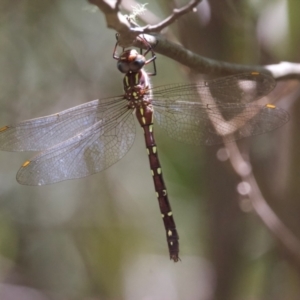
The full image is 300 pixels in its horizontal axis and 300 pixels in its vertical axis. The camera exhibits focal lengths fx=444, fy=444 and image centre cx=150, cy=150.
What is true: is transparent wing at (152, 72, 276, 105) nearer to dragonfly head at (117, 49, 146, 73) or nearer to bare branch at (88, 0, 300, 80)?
bare branch at (88, 0, 300, 80)

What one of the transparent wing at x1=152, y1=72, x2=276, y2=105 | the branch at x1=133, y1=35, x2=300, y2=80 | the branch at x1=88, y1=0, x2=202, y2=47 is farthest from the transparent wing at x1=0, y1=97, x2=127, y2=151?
the branch at x1=88, y1=0, x2=202, y2=47

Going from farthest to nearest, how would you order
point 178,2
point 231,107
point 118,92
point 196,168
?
point 118,92, point 196,168, point 178,2, point 231,107

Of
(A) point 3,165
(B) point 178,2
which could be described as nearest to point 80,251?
(A) point 3,165

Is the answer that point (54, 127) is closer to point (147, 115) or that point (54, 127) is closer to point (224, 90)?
point (147, 115)

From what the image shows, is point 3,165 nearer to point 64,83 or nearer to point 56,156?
point 64,83

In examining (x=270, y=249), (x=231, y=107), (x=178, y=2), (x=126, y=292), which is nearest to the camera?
(x=231, y=107)

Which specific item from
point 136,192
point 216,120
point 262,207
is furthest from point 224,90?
A: point 136,192
